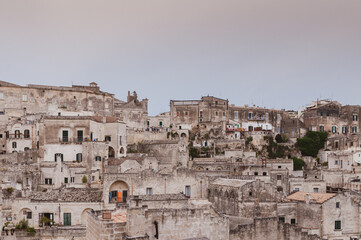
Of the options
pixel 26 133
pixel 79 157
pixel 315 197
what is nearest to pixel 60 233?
pixel 79 157

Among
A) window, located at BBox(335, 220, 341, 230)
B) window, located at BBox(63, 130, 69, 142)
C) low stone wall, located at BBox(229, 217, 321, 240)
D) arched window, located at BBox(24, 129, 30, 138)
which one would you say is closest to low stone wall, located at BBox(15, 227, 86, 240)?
low stone wall, located at BBox(229, 217, 321, 240)

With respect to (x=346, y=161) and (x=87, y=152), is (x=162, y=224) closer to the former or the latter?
(x=87, y=152)

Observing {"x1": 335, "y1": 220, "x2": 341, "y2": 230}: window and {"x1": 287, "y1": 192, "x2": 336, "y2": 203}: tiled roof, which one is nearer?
{"x1": 335, "y1": 220, "x2": 341, "y2": 230}: window

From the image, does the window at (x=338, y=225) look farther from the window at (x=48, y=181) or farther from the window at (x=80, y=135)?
the window at (x=80, y=135)

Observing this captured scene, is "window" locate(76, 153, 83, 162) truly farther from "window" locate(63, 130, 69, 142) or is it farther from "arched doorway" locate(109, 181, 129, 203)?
"arched doorway" locate(109, 181, 129, 203)

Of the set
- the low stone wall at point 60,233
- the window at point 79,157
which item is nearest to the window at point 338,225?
the low stone wall at point 60,233

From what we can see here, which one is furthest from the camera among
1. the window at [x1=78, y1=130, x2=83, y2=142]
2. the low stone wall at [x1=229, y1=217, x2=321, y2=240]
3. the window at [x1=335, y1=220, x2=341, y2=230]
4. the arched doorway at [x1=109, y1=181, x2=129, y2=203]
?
the window at [x1=78, y1=130, x2=83, y2=142]

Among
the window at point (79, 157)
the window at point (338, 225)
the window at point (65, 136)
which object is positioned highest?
the window at point (65, 136)

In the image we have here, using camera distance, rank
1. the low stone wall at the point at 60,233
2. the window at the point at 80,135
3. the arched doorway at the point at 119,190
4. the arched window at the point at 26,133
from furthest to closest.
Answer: the arched window at the point at 26,133 < the window at the point at 80,135 < the arched doorway at the point at 119,190 < the low stone wall at the point at 60,233

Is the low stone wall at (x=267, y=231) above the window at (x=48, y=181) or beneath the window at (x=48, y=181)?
beneath

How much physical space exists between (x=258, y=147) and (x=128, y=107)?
22343 millimetres

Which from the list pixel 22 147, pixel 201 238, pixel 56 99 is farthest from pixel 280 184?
pixel 56 99

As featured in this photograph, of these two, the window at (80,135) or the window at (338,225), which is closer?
the window at (338,225)

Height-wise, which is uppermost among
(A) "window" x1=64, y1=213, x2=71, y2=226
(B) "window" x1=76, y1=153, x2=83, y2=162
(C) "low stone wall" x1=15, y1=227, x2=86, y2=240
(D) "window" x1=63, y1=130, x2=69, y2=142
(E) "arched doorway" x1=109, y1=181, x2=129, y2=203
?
(D) "window" x1=63, y1=130, x2=69, y2=142
